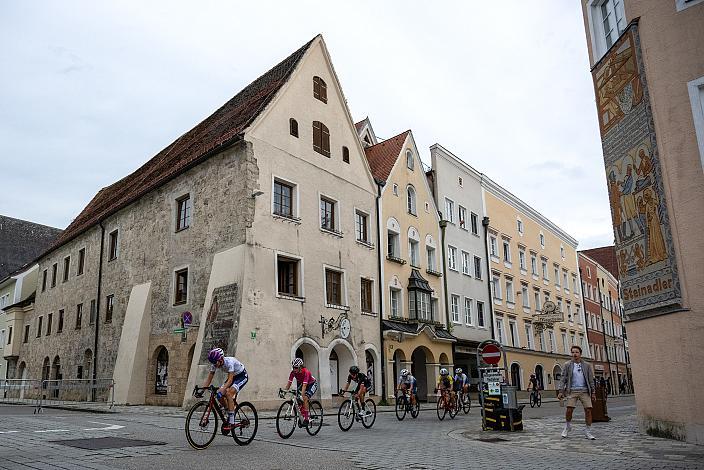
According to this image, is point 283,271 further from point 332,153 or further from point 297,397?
point 297,397

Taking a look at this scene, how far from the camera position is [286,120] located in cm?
2389

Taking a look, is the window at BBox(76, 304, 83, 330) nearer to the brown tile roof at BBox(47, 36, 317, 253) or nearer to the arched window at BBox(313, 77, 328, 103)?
the brown tile roof at BBox(47, 36, 317, 253)

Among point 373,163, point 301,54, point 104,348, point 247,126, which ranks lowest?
point 104,348

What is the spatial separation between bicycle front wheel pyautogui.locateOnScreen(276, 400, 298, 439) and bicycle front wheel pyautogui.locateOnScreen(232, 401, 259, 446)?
1478 mm

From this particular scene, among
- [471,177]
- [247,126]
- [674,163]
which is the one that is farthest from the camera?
[471,177]

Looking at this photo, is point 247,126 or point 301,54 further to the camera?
point 301,54

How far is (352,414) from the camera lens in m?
14.1

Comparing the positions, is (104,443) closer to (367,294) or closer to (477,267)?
(367,294)

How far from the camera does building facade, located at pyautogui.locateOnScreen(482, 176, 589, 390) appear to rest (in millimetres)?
39406

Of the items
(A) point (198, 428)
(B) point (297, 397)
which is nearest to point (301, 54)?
(B) point (297, 397)

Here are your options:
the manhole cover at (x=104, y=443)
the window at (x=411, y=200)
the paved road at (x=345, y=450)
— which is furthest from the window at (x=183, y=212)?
the manhole cover at (x=104, y=443)

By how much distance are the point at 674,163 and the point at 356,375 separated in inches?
335

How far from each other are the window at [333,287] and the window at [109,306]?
1111cm

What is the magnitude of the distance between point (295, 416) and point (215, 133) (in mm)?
16474
